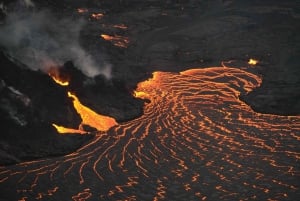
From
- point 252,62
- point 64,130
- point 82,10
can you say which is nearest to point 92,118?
point 64,130

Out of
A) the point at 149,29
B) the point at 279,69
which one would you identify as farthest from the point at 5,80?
the point at 149,29

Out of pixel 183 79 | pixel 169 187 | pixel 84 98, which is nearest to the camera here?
pixel 169 187

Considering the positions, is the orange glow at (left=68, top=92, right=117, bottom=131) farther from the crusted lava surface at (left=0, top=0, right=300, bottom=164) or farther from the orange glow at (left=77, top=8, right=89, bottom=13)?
the orange glow at (left=77, top=8, right=89, bottom=13)

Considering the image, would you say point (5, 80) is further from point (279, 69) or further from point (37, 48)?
point (279, 69)

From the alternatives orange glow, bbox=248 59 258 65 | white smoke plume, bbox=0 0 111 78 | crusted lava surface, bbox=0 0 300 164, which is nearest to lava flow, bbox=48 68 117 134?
crusted lava surface, bbox=0 0 300 164

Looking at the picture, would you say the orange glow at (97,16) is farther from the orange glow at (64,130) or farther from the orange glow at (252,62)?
the orange glow at (64,130)

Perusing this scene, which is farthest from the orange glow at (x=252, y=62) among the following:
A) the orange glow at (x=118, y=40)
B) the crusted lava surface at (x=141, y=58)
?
the orange glow at (x=118, y=40)

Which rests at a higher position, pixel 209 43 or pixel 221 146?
pixel 209 43
